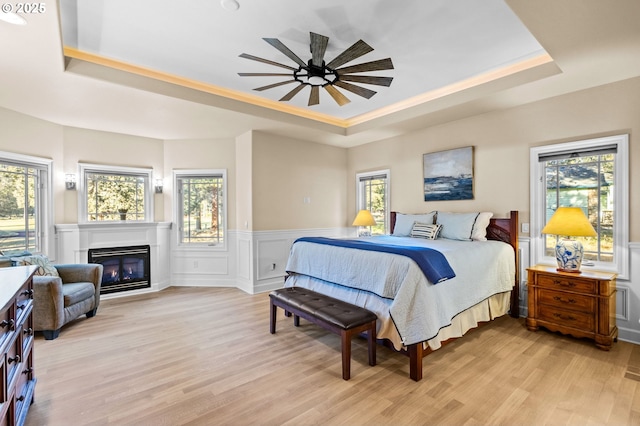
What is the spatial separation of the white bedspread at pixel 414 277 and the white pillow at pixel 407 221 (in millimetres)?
1048

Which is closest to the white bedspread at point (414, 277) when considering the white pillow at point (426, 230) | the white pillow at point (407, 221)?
the white pillow at point (426, 230)

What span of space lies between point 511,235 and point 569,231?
814 mm

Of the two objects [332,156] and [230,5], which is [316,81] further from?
[332,156]

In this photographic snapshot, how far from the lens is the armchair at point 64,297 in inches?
124

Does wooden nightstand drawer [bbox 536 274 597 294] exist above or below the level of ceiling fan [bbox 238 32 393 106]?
below

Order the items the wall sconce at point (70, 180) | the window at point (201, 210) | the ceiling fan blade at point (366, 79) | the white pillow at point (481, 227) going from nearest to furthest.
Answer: the ceiling fan blade at point (366, 79) → the white pillow at point (481, 227) → the wall sconce at point (70, 180) → the window at point (201, 210)

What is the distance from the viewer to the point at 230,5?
2.36 metres

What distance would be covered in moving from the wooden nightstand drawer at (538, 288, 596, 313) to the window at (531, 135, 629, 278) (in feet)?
1.82

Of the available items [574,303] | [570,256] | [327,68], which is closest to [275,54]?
[327,68]

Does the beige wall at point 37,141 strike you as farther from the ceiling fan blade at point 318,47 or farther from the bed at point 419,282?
the ceiling fan blade at point 318,47

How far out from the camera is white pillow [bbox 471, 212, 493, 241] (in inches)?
154

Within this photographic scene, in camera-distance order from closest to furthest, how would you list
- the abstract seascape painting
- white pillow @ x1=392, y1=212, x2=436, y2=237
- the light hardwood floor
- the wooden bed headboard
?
the light hardwood floor < the wooden bed headboard < the abstract seascape painting < white pillow @ x1=392, y1=212, x2=436, y2=237

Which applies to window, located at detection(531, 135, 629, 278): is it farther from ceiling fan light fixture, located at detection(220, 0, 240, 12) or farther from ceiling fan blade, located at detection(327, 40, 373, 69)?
ceiling fan light fixture, located at detection(220, 0, 240, 12)

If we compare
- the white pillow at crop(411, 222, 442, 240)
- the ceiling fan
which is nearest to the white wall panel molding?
the white pillow at crop(411, 222, 442, 240)
